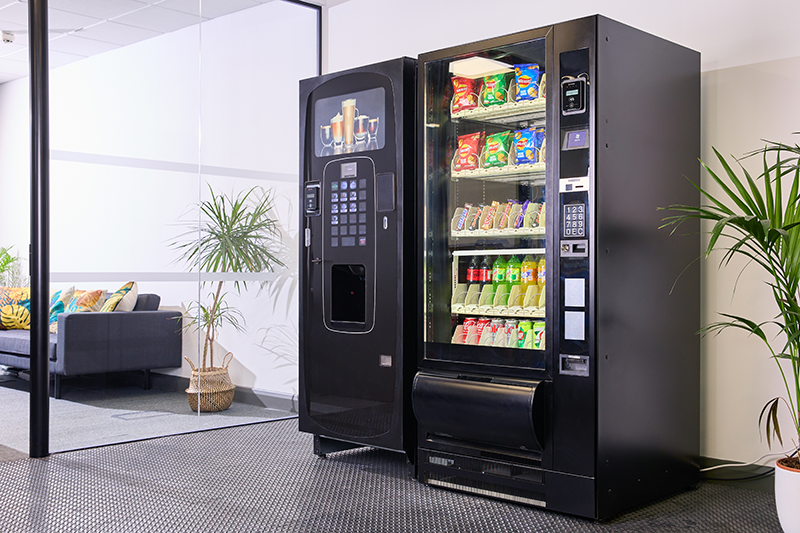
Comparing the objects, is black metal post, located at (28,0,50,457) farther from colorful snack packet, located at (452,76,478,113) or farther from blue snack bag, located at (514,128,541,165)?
blue snack bag, located at (514,128,541,165)

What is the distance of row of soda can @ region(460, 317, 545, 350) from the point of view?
3.09 metres

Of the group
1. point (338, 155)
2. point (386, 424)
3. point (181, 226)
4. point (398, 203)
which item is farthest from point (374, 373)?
point (181, 226)

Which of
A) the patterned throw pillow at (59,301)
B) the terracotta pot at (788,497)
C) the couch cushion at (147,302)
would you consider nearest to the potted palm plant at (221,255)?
the couch cushion at (147,302)

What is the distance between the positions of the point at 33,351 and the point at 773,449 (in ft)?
11.5

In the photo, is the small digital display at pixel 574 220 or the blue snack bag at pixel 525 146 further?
the blue snack bag at pixel 525 146

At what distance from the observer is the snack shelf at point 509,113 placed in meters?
3.08

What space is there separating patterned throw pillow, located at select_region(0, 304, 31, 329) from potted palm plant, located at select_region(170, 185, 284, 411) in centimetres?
88

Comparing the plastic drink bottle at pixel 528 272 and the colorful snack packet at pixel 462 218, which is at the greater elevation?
the colorful snack packet at pixel 462 218

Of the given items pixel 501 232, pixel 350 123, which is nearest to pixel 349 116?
pixel 350 123

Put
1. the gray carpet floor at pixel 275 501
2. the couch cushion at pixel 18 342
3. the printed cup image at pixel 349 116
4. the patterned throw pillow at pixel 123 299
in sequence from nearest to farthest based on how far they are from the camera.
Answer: the gray carpet floor at pixel 275 501, the printed cup image at pixel 349 116, the couch cushion at pixel 18 342, the patterned throw pillow at pixel 123 299

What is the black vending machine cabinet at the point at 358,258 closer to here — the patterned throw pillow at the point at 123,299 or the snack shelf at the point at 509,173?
the snack shelf at the point at 509,173

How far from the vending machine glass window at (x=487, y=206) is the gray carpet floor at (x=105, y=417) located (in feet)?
5.97

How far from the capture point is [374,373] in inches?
138

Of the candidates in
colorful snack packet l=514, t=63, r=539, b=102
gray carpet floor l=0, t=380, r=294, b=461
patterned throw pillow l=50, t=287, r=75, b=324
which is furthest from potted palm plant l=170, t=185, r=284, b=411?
colorful snack packet l=514, t=63, r=539, b=102
